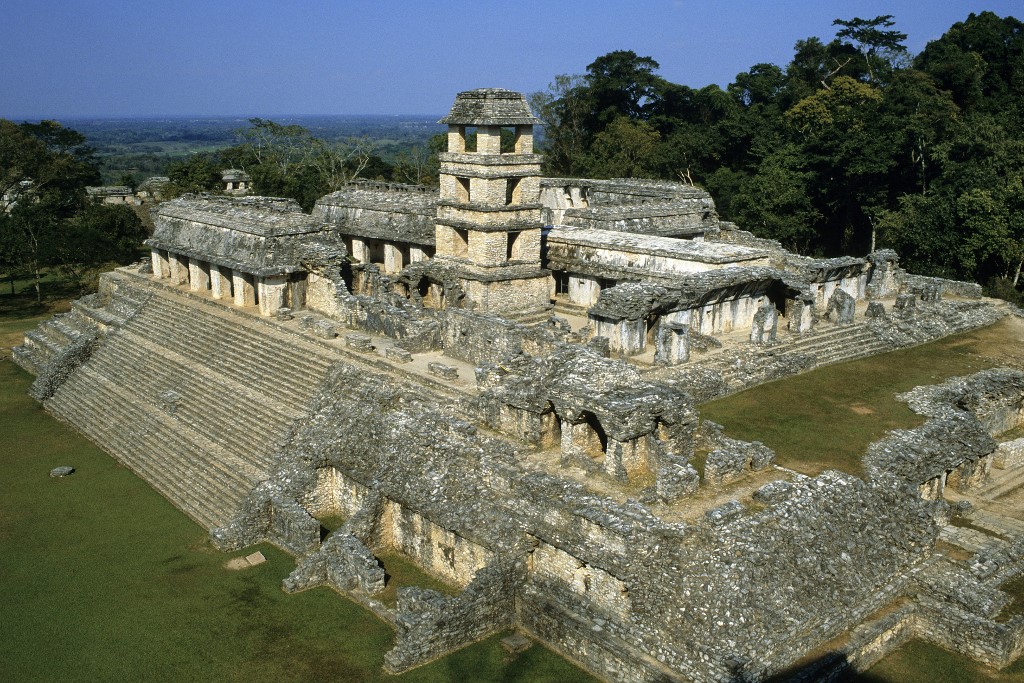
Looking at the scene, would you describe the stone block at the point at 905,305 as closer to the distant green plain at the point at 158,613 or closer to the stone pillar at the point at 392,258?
the stone pillar at the point at 392,258

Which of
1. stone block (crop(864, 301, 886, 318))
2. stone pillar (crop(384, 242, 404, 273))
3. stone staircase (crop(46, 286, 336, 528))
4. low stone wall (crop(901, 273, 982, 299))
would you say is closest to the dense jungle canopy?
low stone wall (crop(901, 273, 982, 299))

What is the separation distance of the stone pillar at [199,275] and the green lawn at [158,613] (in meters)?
9.52

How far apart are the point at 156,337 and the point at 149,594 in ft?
37.4

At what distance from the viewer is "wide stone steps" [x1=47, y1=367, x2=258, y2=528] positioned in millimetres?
16984

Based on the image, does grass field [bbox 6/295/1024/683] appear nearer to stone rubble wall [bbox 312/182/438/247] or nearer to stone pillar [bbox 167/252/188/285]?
stone pillar [bbox 167/252/188/285]

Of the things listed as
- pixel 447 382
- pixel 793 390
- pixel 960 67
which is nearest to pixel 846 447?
pixel 793 390

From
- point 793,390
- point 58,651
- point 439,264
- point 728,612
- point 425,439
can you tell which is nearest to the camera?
point 728,612

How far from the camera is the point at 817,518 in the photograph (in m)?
12.8

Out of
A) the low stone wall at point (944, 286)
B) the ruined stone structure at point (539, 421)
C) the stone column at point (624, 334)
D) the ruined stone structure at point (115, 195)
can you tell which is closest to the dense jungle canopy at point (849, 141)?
the low stone wall at point (944, 286)

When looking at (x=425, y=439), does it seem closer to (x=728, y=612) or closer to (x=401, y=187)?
(x=728, y=612)

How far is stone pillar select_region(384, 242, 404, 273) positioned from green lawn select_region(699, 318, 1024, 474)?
40.1 feet

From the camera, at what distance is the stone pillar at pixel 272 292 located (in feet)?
74.4

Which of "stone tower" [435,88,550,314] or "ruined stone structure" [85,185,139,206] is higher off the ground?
"stone tower" [435,88,550,314]

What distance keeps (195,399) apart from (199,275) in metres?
6.74
